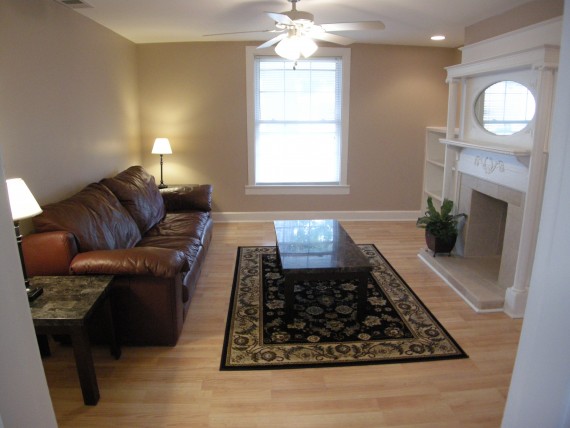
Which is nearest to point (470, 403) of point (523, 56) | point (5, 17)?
point (523, 56)

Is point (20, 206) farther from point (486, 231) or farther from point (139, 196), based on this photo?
point (486, 231)

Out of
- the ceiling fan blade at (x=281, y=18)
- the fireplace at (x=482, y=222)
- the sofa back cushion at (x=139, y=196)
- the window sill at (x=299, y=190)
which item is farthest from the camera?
the window sill at (x=299, y=190)

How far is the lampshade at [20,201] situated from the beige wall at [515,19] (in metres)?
3.70

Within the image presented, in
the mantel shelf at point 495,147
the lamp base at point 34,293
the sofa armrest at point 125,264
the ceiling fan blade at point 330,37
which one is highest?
the ceiling fan blade at point 330,37

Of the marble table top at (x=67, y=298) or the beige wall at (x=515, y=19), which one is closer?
the marble table top at (x=67, y=298)

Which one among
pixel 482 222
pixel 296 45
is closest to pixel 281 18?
pixel 296 45

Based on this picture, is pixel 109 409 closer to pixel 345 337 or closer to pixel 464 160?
pixel 345 337

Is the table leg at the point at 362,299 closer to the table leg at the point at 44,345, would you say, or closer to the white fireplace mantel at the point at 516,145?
the white fireplace mantel at the point at 516,145

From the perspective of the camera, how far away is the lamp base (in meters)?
2.24

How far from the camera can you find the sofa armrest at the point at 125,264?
2572mm

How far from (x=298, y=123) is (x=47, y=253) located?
150 inches

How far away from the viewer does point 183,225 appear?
13.8ft

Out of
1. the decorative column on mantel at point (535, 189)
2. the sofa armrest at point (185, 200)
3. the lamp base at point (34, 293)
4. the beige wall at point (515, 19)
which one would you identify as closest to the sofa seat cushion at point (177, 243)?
the sofa armrest at point (185, 200)

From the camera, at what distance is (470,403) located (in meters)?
2.29
